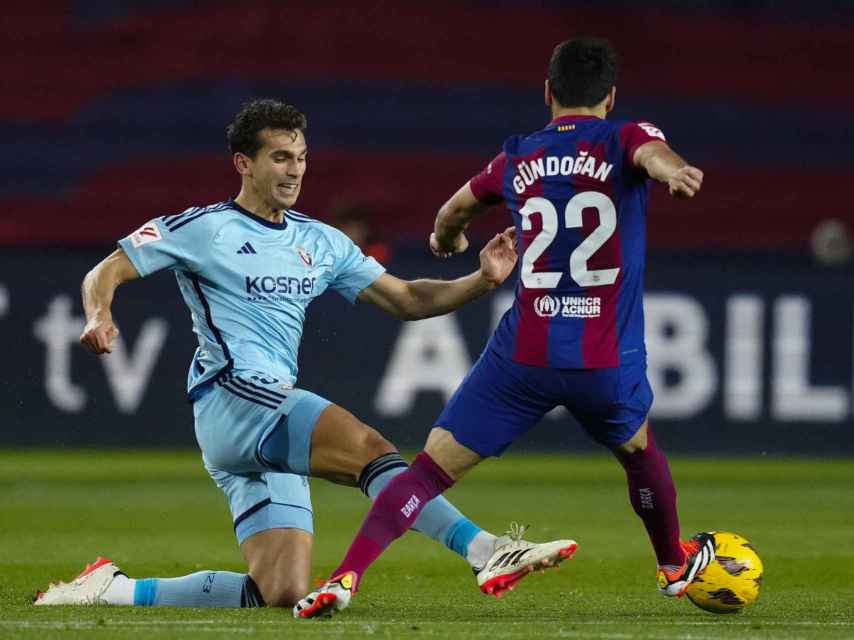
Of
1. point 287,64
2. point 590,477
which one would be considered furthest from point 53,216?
point 590,477

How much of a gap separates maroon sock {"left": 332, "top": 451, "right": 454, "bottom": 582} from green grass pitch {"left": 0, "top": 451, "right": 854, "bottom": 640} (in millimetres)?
208

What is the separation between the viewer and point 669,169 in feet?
16.9

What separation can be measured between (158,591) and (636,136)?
7.90 feet

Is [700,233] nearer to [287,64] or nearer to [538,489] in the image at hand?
[287,64]

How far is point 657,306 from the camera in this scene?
12836 mm

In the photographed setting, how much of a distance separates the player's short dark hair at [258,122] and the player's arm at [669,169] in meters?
1.45

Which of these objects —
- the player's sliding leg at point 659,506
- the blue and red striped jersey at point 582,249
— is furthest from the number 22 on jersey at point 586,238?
the player's sliding leg at point 659,506

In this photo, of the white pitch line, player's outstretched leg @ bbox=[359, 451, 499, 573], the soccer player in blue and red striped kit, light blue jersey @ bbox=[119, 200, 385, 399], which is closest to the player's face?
light blue jersey @ bbox=[119, 200, 385, 399]

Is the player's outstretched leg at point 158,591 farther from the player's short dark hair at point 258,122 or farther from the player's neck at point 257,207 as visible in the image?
the player's short dark hair at point 258,122

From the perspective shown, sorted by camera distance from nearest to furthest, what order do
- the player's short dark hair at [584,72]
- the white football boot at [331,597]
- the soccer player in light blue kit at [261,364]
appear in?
the white football boot at [331,597] → the player's short dark hair at [584,72] → the soccer player in light blue kit at [261,364]

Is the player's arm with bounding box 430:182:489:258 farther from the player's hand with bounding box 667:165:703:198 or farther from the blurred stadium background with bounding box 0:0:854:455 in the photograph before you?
the blurred stadium background with bounding box 0:0:854:455

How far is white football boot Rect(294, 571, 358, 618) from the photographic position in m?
5.31

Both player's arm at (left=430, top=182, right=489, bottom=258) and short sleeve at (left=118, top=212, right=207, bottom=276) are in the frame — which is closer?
player's arm at (left=430, top=182, right=489, bottom=258)

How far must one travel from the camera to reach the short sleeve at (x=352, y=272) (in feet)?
21.4
